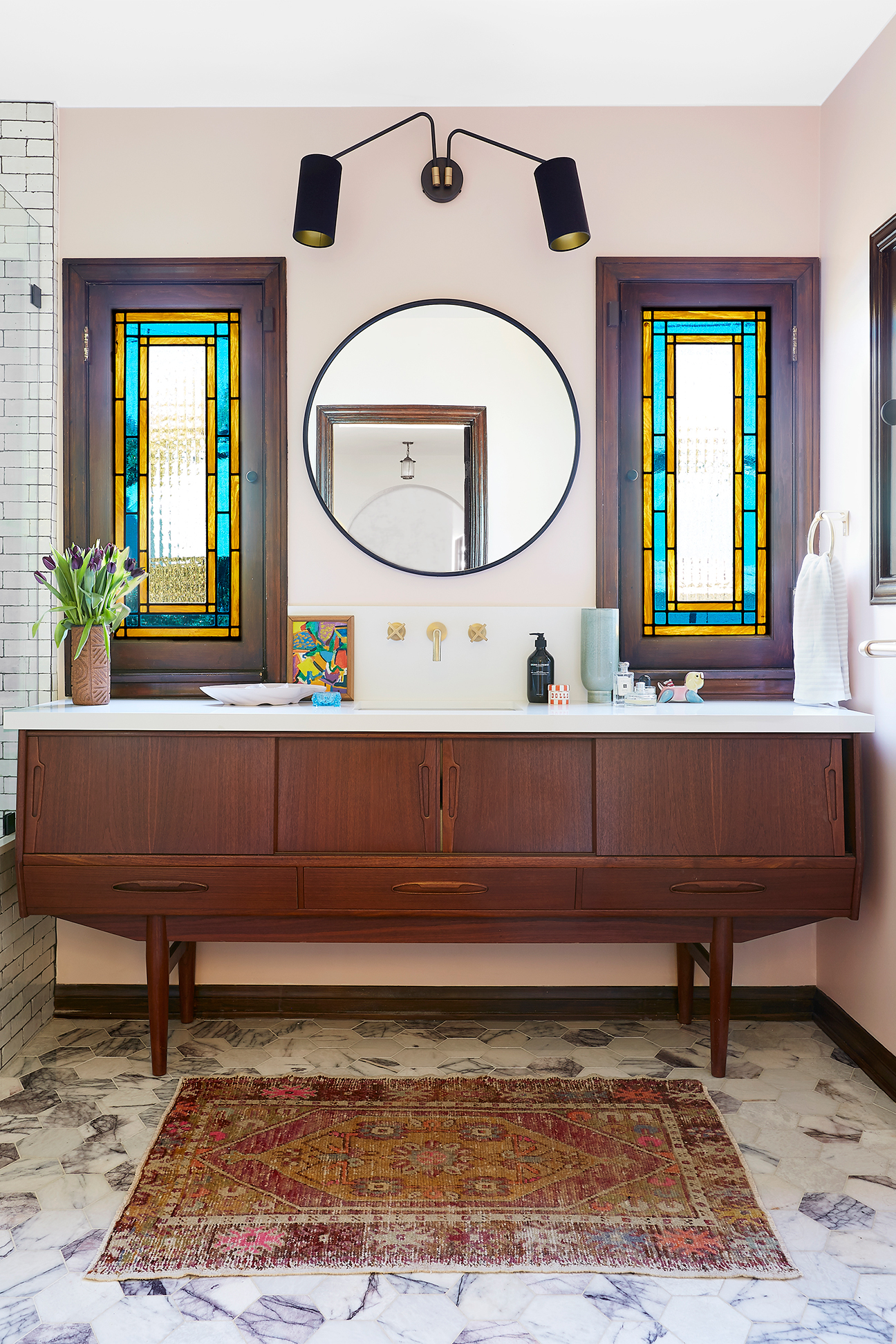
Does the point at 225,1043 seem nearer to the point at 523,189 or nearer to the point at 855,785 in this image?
the point at 855,785

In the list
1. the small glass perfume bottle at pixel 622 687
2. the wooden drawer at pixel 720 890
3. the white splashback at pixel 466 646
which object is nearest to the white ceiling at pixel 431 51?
the white splashback at pixel 466 646

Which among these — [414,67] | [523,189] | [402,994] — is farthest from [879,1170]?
[414,67]

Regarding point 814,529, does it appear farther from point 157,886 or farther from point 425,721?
point 157,886

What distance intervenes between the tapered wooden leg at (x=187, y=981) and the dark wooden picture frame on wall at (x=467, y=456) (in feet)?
4.68

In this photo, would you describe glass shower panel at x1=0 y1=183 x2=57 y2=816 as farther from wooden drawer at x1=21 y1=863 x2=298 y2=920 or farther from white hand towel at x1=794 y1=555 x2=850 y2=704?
white hand towel at x1=794 y1=555 x2=850 y2=704

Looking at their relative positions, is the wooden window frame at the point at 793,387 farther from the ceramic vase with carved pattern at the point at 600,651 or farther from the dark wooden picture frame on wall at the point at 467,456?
the dark wooden picture frame on wall at the point at 467,456

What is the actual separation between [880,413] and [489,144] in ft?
4.74

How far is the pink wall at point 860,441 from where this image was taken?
7.53 ft

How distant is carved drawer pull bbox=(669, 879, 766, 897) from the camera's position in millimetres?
2229

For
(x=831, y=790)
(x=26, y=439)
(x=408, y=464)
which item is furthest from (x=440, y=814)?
(x=26, y=439)

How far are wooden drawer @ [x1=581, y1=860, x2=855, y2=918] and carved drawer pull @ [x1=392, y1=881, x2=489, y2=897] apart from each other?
10.9 inches

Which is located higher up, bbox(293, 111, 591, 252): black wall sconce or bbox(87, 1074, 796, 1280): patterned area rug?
Result: bbox(293, 111, 591, 252): black wall sconce

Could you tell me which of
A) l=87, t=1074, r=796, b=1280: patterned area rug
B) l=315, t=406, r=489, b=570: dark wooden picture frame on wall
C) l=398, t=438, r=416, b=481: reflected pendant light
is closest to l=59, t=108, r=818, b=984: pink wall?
l=315, t=406, r=489, b=570: dark wooden picture frame on wall

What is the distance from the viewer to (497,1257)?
1.64 metres
